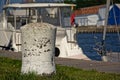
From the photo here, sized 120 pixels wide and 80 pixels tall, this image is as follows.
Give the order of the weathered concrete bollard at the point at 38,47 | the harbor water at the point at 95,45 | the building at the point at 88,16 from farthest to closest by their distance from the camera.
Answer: the building at the point at 88,16
the harbor water at the point at 95,45
the weathered concrete bollard at the point at 38,47

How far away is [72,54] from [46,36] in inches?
704

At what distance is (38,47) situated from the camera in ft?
40.5

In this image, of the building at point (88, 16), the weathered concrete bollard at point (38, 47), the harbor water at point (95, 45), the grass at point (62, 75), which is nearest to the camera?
the grass at point (62, 75)

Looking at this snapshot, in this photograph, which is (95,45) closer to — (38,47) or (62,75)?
(62,75)

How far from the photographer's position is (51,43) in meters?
12.4

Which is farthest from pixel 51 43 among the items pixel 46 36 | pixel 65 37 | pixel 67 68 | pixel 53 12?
pixel 53 12

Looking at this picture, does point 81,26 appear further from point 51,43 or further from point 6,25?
point 51,43

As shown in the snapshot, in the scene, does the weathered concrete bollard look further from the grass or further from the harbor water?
the harbor water

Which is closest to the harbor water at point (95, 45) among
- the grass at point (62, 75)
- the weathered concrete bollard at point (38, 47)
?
the grass at point (62, 75)

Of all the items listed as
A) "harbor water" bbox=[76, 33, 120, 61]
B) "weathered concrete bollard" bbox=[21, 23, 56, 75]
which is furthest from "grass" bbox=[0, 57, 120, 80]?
"harbor water" bbox=[76, 33, 120, 61]

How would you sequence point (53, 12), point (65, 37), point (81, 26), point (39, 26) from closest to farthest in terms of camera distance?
point (39, 26), point (65, 37), point (53, 12), point (81, 26)

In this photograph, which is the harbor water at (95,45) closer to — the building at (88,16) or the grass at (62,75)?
the grass at (62,75)

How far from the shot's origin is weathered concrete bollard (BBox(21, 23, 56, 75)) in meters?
12.3

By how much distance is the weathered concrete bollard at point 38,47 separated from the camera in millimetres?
12273
